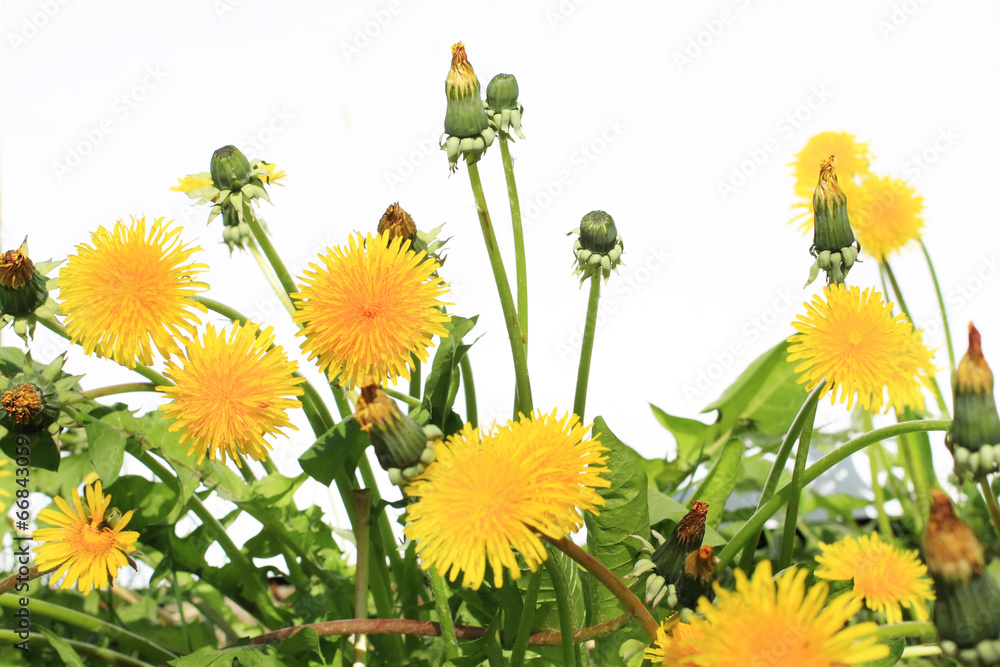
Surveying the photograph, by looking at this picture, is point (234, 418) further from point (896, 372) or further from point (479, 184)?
point (896, 372)

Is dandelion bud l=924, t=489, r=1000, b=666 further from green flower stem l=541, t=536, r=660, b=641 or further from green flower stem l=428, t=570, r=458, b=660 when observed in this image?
green flower stem l=428, t=570, r=458, b=660

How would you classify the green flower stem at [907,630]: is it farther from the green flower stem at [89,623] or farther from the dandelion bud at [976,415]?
the green flower stem at [89,623]

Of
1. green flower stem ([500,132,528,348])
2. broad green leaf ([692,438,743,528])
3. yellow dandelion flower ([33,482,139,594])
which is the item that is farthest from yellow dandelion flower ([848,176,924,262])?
yellow dandelion flower ([33,482,139,594])

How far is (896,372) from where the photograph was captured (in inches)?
21.4

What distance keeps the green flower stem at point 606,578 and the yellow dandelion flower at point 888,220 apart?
552mm

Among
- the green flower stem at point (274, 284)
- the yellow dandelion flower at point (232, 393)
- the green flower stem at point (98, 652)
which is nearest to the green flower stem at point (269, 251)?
the green flower stem at point (274, 284)

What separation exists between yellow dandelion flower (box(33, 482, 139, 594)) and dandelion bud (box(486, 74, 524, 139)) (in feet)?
1.23

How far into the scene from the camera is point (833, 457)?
534 millimetres

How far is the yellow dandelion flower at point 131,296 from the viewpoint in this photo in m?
0.56

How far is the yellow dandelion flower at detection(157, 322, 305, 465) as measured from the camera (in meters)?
0.52

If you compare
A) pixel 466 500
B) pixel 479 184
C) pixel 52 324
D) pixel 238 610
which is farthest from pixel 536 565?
pixel 238 610

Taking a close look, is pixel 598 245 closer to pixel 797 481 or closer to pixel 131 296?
pixel 797 481

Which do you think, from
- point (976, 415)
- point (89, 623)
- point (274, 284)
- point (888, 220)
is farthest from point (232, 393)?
point (888, 220)

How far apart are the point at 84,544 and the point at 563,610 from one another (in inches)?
13.1
